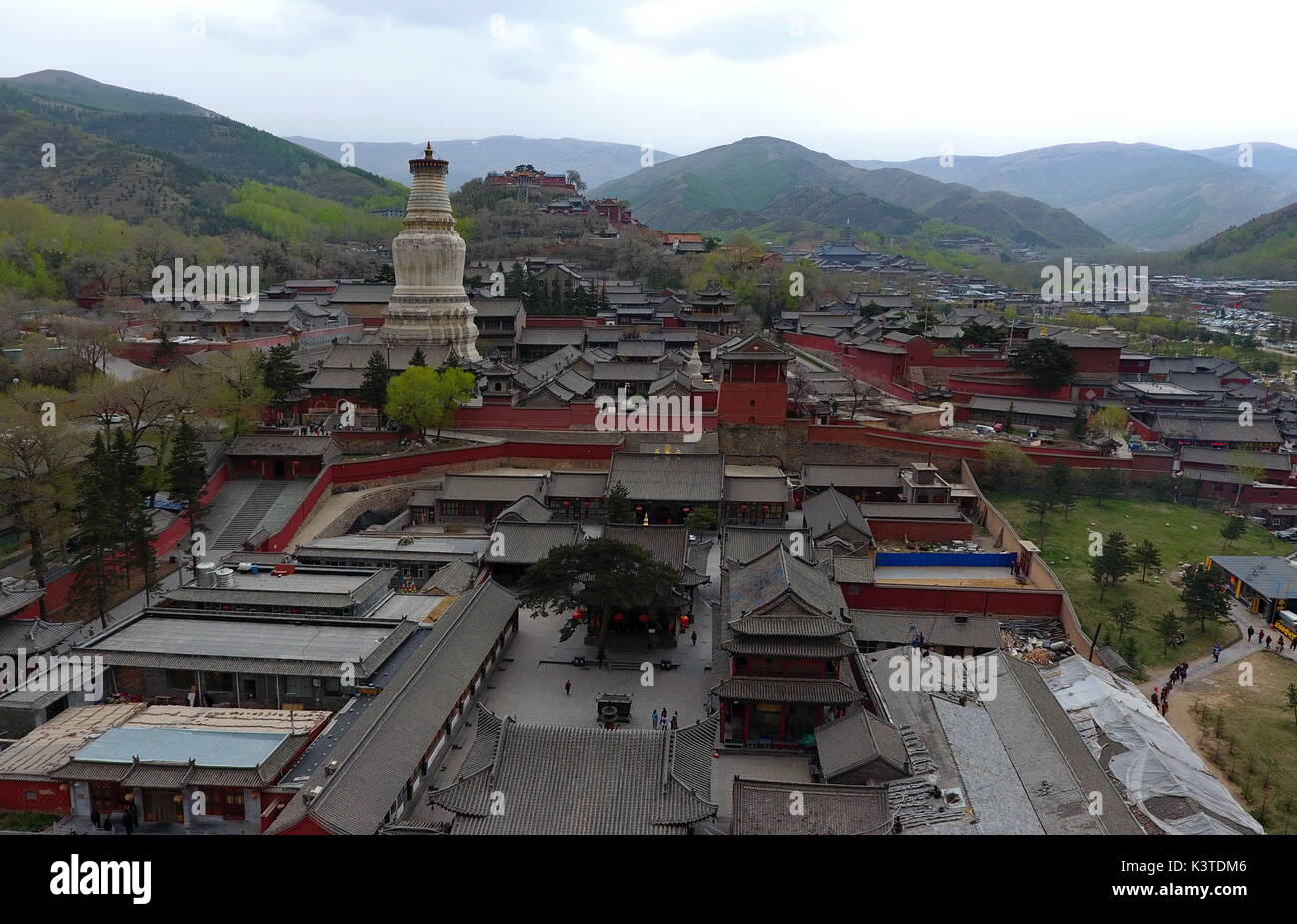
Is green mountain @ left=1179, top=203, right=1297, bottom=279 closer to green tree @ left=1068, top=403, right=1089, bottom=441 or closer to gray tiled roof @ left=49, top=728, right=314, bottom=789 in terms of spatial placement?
green tree @ left=1068, top=403, right=1089, bottom=441

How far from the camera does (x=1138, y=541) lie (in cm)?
3120

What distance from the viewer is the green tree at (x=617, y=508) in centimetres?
2784

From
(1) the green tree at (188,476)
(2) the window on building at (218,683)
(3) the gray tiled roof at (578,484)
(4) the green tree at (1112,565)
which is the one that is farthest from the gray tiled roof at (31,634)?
(4) the green tree at (1112,565)

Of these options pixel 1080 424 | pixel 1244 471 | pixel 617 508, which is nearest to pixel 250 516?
pixel 617 508

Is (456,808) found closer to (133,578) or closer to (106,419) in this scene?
(133,578)

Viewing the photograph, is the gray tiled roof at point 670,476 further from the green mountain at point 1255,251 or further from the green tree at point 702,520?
the green mountain at point 1255,251

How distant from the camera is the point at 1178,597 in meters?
26.5

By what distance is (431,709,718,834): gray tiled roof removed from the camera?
1401cm

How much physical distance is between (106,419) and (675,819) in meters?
24.8

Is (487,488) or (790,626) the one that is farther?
(487,488)

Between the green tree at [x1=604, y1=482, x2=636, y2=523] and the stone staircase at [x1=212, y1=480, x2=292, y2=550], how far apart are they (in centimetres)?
1173

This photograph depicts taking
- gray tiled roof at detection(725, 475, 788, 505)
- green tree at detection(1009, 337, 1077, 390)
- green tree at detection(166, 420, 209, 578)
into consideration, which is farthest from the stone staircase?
green tree at detection(1009, 337, 1077, 390)

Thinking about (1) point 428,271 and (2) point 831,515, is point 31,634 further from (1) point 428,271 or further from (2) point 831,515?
(1) point 428,271

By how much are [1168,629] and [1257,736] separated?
427cm
